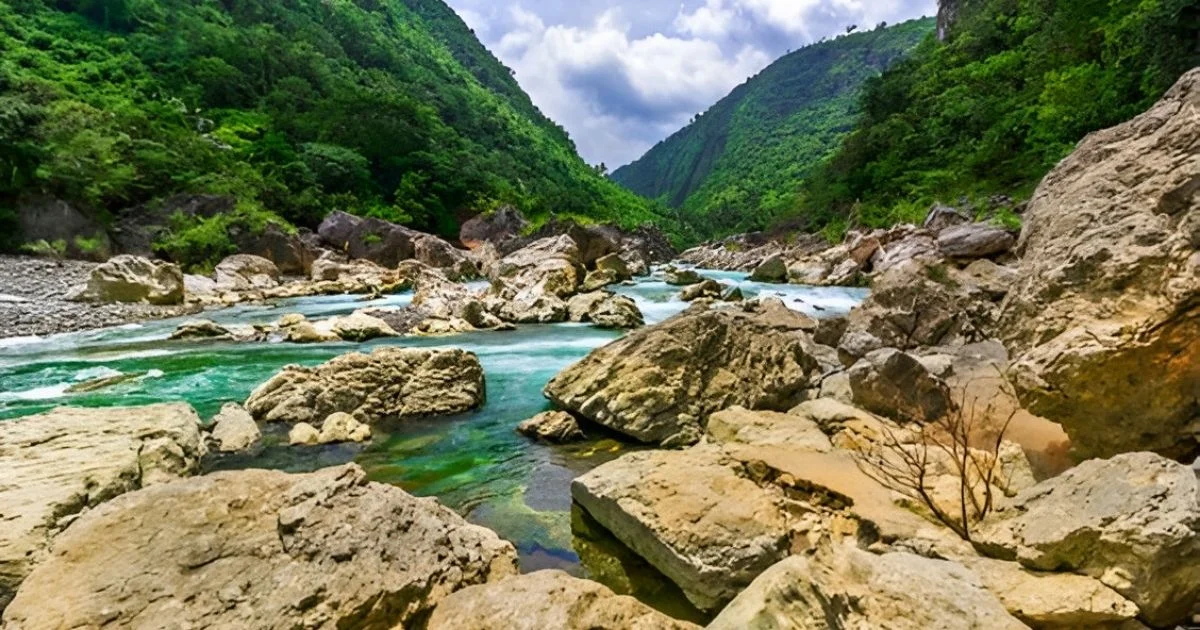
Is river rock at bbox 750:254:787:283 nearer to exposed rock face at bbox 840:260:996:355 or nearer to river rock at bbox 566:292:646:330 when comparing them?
river rock at bbox 566:292:646:330

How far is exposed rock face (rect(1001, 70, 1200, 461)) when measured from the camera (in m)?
3.77

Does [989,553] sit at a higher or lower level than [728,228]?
lower

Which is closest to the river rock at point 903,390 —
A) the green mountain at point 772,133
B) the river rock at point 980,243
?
the river rock at point 980,243

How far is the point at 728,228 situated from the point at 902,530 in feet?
246

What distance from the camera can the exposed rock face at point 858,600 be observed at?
2424 millimetres

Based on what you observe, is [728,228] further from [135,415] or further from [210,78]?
[135,415]

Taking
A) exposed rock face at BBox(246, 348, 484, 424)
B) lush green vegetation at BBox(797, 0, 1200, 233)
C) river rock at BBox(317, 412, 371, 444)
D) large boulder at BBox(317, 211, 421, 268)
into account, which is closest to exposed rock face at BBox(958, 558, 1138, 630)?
river rock at BBox(317, 412, 371, 444)

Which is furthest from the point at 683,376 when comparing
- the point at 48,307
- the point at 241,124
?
the point at 241,124

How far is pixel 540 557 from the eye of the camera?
4.70 metres

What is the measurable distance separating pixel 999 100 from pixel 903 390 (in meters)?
39.2

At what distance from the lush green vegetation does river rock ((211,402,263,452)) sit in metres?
29.2

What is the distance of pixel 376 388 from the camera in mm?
8539

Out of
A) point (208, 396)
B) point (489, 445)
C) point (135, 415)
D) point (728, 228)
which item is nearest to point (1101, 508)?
point (489, 445)

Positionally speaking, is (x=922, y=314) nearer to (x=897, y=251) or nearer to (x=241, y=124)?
(x=897, y=251)
